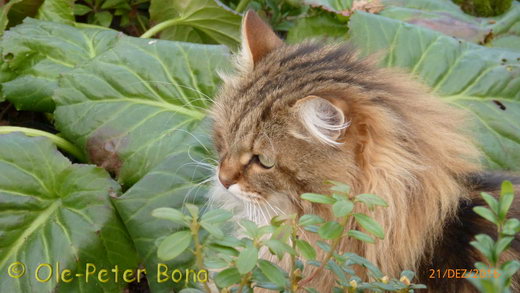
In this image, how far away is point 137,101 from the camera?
2.26 metres

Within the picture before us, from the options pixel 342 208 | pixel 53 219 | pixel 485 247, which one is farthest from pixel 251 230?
pixel 53 219

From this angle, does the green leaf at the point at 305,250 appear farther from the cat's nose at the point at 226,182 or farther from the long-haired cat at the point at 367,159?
the cat's nose at the point at 226,182

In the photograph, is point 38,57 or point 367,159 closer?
point 367,159

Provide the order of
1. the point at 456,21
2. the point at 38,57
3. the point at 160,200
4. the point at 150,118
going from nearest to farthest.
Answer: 1. the point at 160,200
2. the point at 150,118
3. the point at 38,57
4. the point at 456,21

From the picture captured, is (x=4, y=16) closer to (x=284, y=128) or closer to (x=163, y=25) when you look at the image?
(x=163, y=25)

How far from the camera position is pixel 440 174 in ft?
5.11

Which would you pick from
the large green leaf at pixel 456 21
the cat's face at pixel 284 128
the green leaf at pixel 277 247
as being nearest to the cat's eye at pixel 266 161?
the cat's face at pixel 284 128

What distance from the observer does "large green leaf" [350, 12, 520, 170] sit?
96.3 inches

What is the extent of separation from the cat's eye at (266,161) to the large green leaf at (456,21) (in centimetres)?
174

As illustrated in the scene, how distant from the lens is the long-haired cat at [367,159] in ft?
4.90

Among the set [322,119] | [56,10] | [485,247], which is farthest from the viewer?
[56,10]

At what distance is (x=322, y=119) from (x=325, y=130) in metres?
0.03

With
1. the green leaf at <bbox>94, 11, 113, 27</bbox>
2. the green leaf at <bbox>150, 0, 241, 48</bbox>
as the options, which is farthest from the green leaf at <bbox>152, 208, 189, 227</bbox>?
the green leaf at <bbox>94, 11, 113, 27</bbox>

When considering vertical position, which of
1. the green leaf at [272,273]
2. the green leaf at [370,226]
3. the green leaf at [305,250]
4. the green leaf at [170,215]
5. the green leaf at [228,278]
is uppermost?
the green leaf at [170,215]
